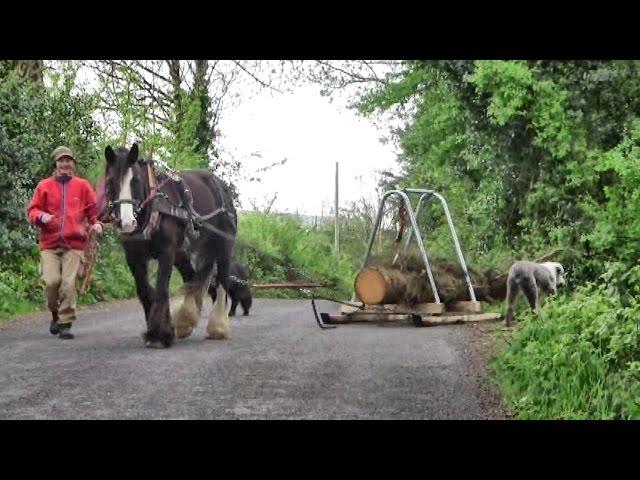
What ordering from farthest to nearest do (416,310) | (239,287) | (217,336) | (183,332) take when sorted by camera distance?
1. (416,310)
2. (239,287)
3. (217,336)
4. (183,332)

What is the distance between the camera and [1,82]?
23.3 ft

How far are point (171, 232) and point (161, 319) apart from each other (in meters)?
0.48

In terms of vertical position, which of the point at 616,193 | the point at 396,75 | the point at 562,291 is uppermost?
the point at 396,75

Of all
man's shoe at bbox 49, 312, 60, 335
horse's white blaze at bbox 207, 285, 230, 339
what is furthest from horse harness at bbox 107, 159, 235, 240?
man's shoe at bbox 49, 312, 60, 335

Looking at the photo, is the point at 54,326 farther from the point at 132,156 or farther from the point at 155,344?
the point at 132,156

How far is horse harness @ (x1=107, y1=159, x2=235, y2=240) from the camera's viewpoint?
5.27 meters

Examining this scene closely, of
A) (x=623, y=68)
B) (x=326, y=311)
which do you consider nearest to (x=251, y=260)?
(x=326, y=311)

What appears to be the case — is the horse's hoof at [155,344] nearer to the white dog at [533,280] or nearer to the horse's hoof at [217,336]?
the horse's hoof at [217,336]

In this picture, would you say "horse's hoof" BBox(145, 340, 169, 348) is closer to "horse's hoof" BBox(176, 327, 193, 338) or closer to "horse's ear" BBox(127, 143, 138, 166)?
"horse's hoof" BBox(176, 327, 193, 338)

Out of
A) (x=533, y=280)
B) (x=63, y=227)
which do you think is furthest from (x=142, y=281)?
(x=533, y=280)

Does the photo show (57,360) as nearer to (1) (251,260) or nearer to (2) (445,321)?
(1) (251,260)

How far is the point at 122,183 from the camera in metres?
5.06
